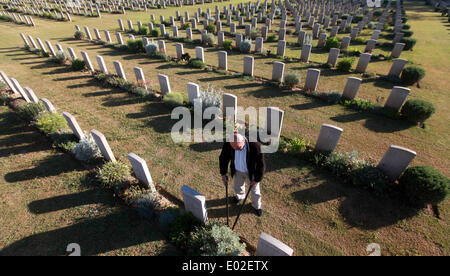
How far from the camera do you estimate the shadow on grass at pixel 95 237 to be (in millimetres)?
4359

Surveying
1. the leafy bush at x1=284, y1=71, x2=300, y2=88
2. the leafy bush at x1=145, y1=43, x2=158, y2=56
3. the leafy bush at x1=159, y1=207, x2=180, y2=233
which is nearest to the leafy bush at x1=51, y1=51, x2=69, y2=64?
the leafy bush at x1=145, y1=43, x2=158, y2=56

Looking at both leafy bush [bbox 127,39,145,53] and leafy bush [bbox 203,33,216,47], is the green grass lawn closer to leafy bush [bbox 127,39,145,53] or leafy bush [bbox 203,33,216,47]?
leafy bush [bbox 127,39,145,53]

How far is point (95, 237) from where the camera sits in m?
4.56

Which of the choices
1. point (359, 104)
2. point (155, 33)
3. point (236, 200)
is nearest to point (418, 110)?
point (359, 104)

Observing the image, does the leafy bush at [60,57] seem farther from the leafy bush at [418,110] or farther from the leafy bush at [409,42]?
the leafy bush at [409,42]

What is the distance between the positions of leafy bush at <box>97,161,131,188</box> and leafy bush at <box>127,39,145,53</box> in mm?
12392

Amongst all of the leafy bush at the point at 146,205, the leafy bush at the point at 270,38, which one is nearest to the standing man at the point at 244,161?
the leafy bush at the point at 146,205

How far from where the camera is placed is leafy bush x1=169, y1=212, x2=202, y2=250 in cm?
429

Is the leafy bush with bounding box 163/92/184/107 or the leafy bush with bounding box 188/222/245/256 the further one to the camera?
the leafy bush with bounding box 163/92/184/107

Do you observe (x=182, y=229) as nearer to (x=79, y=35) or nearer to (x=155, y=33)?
(x=155, y=33)

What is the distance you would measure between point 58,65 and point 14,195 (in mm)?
11441

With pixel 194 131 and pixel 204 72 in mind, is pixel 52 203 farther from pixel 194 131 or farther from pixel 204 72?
pixel 204 72

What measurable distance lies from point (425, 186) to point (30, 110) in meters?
12.5
